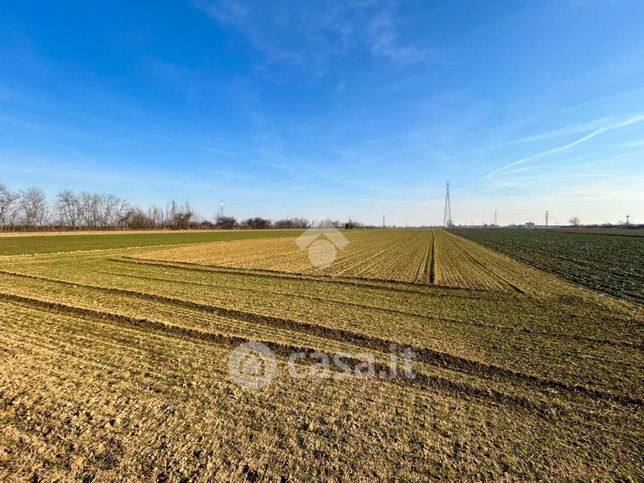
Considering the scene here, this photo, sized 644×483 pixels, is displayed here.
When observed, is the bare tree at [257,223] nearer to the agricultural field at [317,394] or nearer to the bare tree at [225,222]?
the bare tree at [225,222]

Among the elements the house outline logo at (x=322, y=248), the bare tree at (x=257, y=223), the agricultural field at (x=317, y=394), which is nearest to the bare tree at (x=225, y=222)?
the bare tree at (x=257, y=223)

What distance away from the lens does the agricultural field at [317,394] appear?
3.30 meters

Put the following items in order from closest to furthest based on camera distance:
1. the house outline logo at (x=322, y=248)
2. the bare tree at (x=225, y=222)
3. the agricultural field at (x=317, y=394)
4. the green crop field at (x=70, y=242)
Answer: the agricultural field at (x=317, y=394) < the house outline logo at (x=322, y=248) < the green crop field at (x=70, y=242) < the bare tree at (x=225, y=222)

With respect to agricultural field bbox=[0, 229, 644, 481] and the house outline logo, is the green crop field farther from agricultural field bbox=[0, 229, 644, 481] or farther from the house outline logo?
agricultural field bbox=[0, 229, 644, 481]

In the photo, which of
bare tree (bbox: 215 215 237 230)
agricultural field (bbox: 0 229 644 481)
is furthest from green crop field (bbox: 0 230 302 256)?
bare tree (bbox: 215 215 237 230)

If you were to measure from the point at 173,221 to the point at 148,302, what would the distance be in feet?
425

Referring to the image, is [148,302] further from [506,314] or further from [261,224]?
[261,224]

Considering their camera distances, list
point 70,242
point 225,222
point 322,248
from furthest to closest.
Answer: point 225,222 < point 70,242 < point 322,248

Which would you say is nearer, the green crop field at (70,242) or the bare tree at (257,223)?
the green crop field at (70,242)

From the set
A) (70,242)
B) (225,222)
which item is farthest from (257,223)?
(70,242)

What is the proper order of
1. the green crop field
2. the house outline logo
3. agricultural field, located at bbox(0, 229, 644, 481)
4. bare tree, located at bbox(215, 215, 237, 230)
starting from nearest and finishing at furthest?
agricultural field, located at bbox(0, 229, 644, 481)
the house outline logo
the green crop field
bare tree, located at bbox(215, 215, 237, 230)

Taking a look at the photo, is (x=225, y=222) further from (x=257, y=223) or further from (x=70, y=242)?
(x=70, y=242)

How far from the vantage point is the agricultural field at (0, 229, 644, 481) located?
3.30 metres

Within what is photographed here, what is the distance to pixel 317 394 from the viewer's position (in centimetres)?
459
